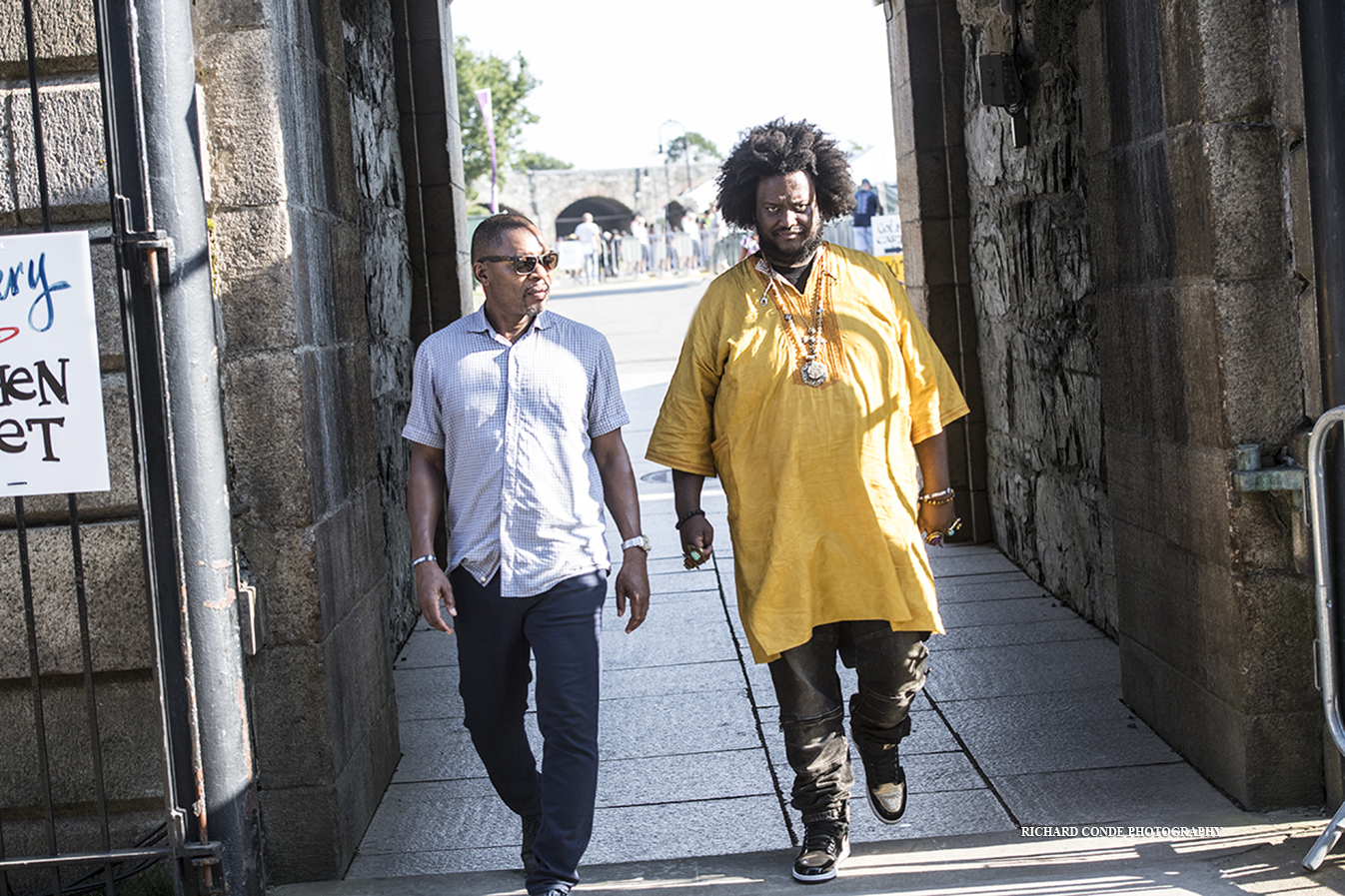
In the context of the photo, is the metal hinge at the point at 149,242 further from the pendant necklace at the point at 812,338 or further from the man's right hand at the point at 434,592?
the pendant necklace at the point at 812,338

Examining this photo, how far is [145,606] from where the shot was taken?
139 inches

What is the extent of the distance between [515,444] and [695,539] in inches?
20.8

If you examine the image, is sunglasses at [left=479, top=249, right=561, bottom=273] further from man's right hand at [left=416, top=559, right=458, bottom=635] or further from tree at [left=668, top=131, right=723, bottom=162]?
tree at [left=668, top=131, right=723, bottom=162]

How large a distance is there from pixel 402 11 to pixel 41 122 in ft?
11.8

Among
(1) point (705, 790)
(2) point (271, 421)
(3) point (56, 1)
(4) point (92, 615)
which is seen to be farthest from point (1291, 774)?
(3) point (56, 1)

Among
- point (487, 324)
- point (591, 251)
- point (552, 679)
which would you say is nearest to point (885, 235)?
point (487, 324)

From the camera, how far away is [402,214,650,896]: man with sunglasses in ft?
11.0

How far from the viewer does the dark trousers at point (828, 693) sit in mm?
3570

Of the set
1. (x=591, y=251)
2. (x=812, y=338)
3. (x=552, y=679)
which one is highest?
(x=591, y=251)

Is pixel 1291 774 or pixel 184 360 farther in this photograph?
pixel 1291 774

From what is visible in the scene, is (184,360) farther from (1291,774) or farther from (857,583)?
(1291,774)

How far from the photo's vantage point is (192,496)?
3322mm

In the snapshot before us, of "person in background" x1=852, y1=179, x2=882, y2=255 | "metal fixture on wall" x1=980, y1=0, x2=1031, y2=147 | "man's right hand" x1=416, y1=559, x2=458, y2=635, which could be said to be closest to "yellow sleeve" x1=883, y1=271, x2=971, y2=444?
"man's right hand" x1=416, y1=559, x2=458, y2=635

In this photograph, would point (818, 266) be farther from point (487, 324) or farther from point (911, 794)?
point (911, 794)
